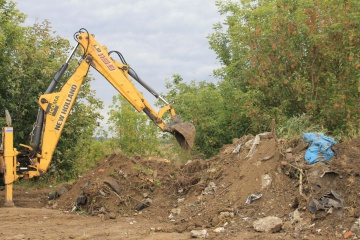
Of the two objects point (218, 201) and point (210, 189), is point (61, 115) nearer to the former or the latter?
point (210, 189)

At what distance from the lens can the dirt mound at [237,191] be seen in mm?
8023

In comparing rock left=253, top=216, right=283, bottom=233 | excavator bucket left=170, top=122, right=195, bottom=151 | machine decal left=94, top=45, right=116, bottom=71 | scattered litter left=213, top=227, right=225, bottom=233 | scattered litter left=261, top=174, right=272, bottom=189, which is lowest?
scattered litter left=213, top=227, right=225, bottom=233

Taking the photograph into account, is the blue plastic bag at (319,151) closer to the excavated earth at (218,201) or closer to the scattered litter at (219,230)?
the excavated earth at (218,201)

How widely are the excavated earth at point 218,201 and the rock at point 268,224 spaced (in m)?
0.02

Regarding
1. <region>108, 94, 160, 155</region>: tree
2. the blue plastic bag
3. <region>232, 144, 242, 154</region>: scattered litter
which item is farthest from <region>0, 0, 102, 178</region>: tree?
the blue plastic bag

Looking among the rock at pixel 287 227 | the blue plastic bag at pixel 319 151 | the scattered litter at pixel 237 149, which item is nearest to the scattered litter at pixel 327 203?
the rock at pixel 287 227

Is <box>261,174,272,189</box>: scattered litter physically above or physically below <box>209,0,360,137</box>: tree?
below

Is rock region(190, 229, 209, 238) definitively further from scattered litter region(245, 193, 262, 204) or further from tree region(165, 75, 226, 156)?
tree region(165, 75, 226, 156)

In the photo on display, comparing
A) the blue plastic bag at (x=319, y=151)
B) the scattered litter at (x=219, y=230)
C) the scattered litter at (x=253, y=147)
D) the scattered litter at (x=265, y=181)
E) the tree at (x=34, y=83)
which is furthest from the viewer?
the tree at (x=34, y=83)

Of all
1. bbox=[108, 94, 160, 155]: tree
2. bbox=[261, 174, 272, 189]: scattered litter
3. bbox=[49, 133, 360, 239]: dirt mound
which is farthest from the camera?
bbox=[108, 94, 160, 155]: tree

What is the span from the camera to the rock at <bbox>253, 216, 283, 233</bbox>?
7.94 m

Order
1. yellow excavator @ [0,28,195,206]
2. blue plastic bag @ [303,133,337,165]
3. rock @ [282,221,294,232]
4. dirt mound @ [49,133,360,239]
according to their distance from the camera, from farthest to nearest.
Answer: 1. yellow excavator @ [0,28,195,206]
2. blue plastic bag @ [303,133,337,165]
3. dirt mound @ [49,133,360,239]
4. rock @ [282,221,294,232]

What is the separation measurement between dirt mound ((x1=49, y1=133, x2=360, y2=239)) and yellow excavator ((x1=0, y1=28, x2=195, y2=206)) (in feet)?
3.03

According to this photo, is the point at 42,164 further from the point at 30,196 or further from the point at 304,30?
the point at 304,30
